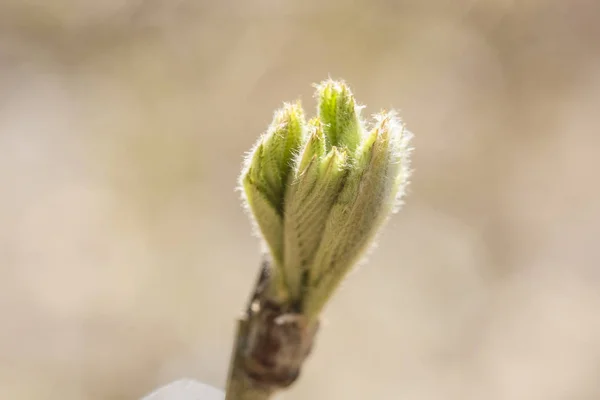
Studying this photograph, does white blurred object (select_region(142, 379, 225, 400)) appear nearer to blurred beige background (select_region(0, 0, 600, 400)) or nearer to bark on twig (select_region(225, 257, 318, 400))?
bark on twig (select_region(225, 257, 318, 400))

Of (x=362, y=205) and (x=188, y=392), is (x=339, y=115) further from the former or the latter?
(x=188, y=392)

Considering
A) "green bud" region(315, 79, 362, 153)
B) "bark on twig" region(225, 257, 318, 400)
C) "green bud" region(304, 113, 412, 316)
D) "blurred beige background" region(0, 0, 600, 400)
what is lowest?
"bark on twig" region(225, 257, 318, 400)

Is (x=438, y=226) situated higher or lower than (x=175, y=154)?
lower

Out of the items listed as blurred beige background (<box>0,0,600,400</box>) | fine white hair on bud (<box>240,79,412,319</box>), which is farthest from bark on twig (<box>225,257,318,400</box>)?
blurred beige background (<box>0,0,600,400</box>)

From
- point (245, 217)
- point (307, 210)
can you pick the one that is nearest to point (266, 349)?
point (307, 210)

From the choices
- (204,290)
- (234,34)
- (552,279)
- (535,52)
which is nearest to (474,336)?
(552,279)

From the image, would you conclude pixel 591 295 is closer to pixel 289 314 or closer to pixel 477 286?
pixel 477 286
